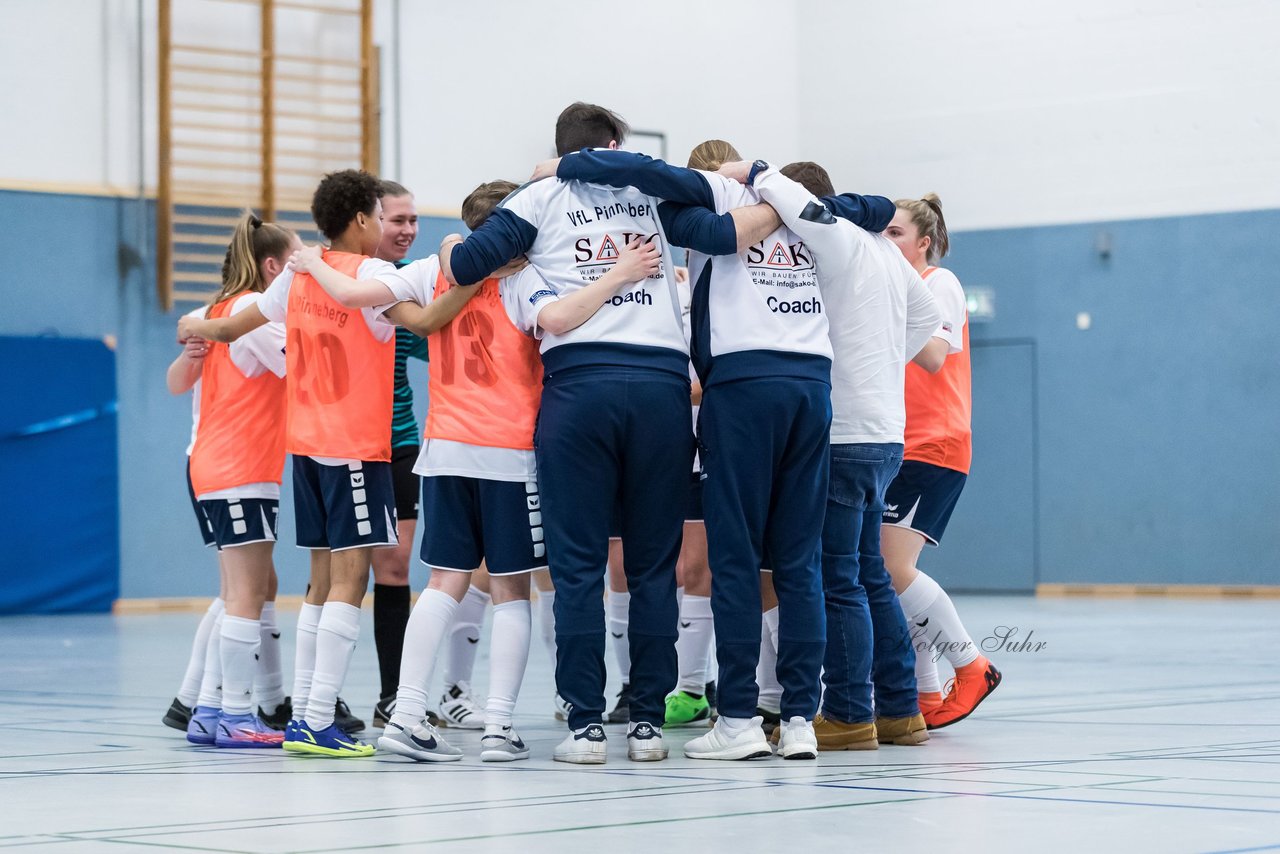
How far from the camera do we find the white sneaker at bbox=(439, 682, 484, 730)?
5188 millimetres

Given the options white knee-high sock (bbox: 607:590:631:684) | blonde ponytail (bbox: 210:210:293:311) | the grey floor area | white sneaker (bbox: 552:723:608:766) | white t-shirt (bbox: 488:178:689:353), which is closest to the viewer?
the grey floor area

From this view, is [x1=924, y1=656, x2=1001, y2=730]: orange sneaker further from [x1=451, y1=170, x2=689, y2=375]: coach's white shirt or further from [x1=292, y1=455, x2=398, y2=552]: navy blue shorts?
[x1=292, y1=455, x2=398, y2=552]: navy blue shorts

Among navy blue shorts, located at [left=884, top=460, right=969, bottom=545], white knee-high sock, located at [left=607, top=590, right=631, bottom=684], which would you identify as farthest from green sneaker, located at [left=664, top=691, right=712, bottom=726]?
navy blue shorts, located at [left=884, top=460, right=969, bottom=545]

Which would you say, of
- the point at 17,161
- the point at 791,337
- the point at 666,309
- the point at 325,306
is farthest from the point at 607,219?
the point at 17,161

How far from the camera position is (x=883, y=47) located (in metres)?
15.4

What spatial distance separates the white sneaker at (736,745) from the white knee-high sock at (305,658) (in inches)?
42.6

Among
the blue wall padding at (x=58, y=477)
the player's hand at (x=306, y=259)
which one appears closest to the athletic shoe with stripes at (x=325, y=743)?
the player's hand at (x=306, y=259)

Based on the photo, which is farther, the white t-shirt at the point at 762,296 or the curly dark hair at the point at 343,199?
the curly dark hair at the point at 343,199

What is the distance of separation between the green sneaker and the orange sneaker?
75 centimetres

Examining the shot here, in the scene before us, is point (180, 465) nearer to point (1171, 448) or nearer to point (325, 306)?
point (1171, 448)

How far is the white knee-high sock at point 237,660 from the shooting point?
4.66 metres

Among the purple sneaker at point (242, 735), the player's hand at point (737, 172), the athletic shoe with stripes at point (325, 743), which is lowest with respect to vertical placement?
the purple sneaker at point (242, 735)

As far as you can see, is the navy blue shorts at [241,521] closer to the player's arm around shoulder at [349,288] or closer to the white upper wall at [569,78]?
the player's arm around shoulder at [349,288]

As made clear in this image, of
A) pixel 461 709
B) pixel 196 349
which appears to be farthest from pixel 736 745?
pixel 196 349
